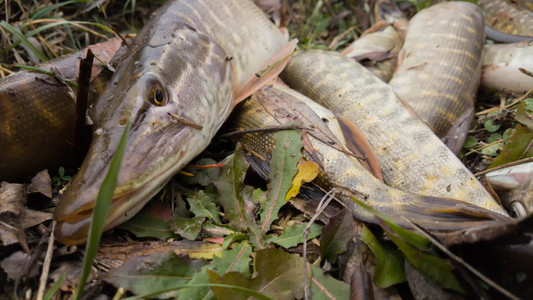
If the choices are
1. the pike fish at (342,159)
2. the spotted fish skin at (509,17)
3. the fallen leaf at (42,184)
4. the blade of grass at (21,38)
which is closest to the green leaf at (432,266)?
the pike fish at (342,159)

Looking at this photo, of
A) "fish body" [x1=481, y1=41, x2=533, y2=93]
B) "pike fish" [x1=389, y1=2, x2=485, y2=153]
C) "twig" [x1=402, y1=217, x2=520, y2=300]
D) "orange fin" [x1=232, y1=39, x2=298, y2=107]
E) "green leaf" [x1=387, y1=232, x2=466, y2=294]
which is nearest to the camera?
"twig" [x1=402, y1=217, x2=520, y2=300]

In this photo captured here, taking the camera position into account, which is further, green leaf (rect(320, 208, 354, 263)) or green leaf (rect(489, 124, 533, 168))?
green leaf (rect(489, 124, 533, 168))

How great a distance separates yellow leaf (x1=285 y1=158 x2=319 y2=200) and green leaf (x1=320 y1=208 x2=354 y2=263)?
30 centimetres

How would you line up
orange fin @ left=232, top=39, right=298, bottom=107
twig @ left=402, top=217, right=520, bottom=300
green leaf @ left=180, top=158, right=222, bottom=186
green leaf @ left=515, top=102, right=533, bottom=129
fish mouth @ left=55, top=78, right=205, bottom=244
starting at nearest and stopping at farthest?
twig @ left=402, top=217, right=520, bottom=300
fish mouth @ left=55, top=78, right=205, bottom=244
green leaf @ left=180, top=158, right=222, bottom=186
green leaf @ left=515, top=102, right=533, bottom=129
orange fin @ left=232, top=39, right=298, bottom=107

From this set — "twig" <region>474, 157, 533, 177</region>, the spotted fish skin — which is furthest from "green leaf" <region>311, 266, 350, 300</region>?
the spotted fish skin

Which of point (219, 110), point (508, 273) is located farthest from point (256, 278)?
point (219, 110)

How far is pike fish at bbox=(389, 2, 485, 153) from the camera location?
2.63 m

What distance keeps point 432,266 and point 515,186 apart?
876 mm

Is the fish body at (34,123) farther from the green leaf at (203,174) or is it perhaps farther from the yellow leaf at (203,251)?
the yellow leaf at (203,251)

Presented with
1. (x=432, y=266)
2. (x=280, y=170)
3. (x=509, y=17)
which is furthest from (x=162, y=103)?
(x=509, y=17)

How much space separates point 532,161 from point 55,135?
7.25 ft

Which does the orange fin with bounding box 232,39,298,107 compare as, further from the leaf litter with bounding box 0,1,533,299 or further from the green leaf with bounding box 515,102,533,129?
the green leaf with bounding box 515,102,533,129

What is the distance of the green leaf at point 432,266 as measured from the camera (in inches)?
56.6

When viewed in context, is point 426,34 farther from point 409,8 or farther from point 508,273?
point 508,273
